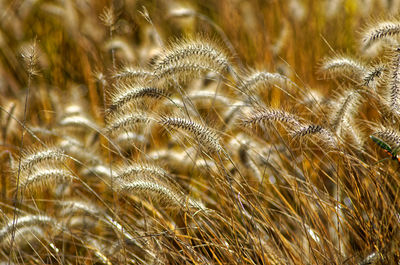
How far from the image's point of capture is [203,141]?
1852 millimetres

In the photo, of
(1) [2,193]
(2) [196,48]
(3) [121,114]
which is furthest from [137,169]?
(1) [2,193]

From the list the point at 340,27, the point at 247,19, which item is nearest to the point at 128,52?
the point at 247,19

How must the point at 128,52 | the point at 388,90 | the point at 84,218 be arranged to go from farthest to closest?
1. the point at 128,52
2. the point at 84,218
3. the point at 388,90

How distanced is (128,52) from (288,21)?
63.9 inches

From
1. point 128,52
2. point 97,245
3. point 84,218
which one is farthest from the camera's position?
point 128,52

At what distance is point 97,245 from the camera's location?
2408 mm

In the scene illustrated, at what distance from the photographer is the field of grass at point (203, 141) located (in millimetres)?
1952

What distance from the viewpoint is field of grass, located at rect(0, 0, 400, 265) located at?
1.95m

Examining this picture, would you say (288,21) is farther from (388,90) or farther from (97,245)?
(97,245)

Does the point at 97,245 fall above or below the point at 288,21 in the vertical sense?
below

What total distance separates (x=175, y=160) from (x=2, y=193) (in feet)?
3.69

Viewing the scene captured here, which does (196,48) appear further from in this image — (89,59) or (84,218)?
(89,59)

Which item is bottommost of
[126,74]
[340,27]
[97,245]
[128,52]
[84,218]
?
[97,245]

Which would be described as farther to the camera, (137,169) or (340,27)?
(340,27)
